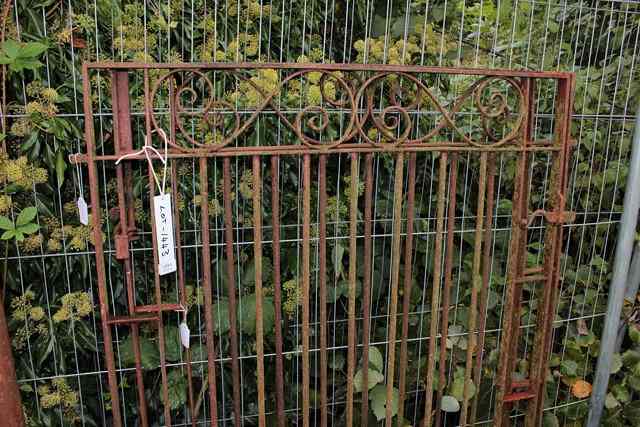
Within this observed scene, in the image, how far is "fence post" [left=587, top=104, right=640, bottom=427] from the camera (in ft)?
7.63

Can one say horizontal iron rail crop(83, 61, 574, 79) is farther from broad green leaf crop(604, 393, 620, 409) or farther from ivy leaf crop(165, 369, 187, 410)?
broad green leaf crop(604, 393, 620, 409)

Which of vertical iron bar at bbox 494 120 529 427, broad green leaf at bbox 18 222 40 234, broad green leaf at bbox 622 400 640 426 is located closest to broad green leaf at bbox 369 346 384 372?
vertical iron bar at bbox 494 120 529 427

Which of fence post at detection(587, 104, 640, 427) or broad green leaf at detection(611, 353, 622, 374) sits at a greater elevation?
fence post at detection(587, 104, 640, 427)

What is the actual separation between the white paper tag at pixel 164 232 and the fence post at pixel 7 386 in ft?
1.57

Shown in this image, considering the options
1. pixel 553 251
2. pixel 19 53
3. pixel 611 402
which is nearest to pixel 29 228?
pixel 19 53

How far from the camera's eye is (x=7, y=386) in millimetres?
1665

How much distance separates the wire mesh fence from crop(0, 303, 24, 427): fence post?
37 cm

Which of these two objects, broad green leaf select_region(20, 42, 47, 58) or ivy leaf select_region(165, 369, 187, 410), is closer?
broad green leaf select_region(20, 42, 47, 58)

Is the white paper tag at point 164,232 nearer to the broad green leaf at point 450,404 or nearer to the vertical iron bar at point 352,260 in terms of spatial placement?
the vertical iron bar at point 352,260

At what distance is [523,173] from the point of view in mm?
1938

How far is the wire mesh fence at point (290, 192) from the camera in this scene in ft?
6.50

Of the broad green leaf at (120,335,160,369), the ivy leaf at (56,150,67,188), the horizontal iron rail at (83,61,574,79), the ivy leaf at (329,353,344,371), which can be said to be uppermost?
the horizontal iron rail at (83,61,574,79)

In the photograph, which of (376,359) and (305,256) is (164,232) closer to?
(305,256)

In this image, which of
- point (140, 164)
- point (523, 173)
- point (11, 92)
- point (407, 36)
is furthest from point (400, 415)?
point (11, 92)
